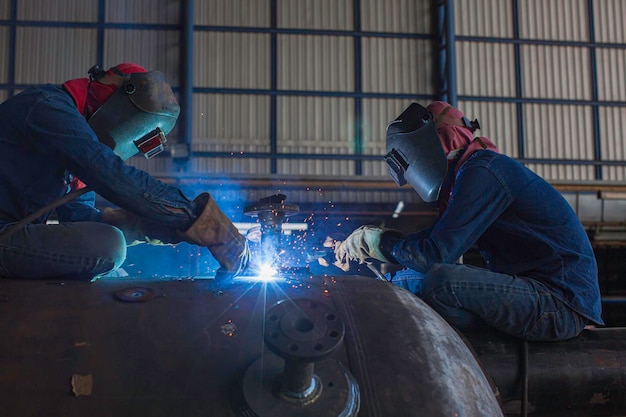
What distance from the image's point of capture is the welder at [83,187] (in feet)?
5.22

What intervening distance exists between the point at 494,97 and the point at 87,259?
30.2 feet

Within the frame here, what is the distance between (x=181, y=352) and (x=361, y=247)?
143 cm

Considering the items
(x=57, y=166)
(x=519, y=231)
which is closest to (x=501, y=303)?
(x=519, y=231)

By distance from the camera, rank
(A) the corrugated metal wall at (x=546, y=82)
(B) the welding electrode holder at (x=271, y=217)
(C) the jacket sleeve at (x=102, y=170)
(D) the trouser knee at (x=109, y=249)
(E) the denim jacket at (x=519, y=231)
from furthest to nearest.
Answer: (A) the corrugated metal wall at (x=546, y=82)
(B) the welding electrode holder at (x=271, y=217)
(E) the denim jacket at (x=519, y=231)
(D) the trouser knee at (x=109, y=249)
(C) the jacket sleeve at (x=102, y=170)

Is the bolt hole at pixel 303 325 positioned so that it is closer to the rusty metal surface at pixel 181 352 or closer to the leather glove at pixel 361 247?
the rusty metal surface at pixel 181 352

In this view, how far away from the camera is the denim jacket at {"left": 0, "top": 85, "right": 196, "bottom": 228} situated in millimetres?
1589

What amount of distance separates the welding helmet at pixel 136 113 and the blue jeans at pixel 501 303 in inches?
49.6

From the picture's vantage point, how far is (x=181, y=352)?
3.94ft

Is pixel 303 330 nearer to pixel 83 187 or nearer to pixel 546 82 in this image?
pixel 83 187

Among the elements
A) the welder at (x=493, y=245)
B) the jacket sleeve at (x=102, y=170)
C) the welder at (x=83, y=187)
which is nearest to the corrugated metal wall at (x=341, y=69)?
the welder at (x=493, y=245)

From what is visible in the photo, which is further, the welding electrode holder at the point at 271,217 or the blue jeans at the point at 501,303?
the welding electrode holder at the point at 271,217

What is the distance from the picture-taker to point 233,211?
815 cm

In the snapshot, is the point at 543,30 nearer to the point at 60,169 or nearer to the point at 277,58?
the point at 277,58

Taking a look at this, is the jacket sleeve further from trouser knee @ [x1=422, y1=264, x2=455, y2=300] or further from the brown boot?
trouser knee @ [x1=422, y1=264, x2=455, y2=300]
